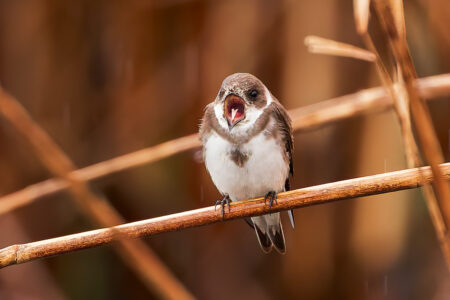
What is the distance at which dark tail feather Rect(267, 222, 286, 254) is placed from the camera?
156cm

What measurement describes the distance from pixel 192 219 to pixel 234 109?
0.45 metres

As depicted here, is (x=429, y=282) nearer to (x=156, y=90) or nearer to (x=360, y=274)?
(x=360, y=274)

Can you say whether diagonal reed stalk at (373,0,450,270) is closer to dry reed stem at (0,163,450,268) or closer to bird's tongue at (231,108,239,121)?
dry reed stem at (0,163,450,268)

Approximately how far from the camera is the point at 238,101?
50.3 inches

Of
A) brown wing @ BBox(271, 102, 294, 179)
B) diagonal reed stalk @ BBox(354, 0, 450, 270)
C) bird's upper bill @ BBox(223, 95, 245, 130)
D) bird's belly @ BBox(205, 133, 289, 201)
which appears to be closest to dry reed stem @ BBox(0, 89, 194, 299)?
diagonal reed stalk @ BBox(354, 0, 450, 270)

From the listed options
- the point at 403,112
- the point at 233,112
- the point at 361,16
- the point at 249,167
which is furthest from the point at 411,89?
the point at 249,167

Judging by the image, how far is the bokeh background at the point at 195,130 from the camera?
5.56ft

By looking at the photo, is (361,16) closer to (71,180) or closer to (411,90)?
(411,90)

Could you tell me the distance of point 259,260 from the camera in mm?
1930

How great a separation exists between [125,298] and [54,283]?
25cm

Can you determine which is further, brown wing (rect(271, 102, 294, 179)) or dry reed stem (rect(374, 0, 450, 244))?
brown wing (rect(271, 102, 294, 179))

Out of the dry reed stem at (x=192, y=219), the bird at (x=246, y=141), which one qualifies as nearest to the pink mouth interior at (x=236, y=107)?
the bird at (x=246, y=141)

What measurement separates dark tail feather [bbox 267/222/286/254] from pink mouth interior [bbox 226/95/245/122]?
1.36 ft

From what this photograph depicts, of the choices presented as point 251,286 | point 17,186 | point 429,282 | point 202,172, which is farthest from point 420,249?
point 17,186
